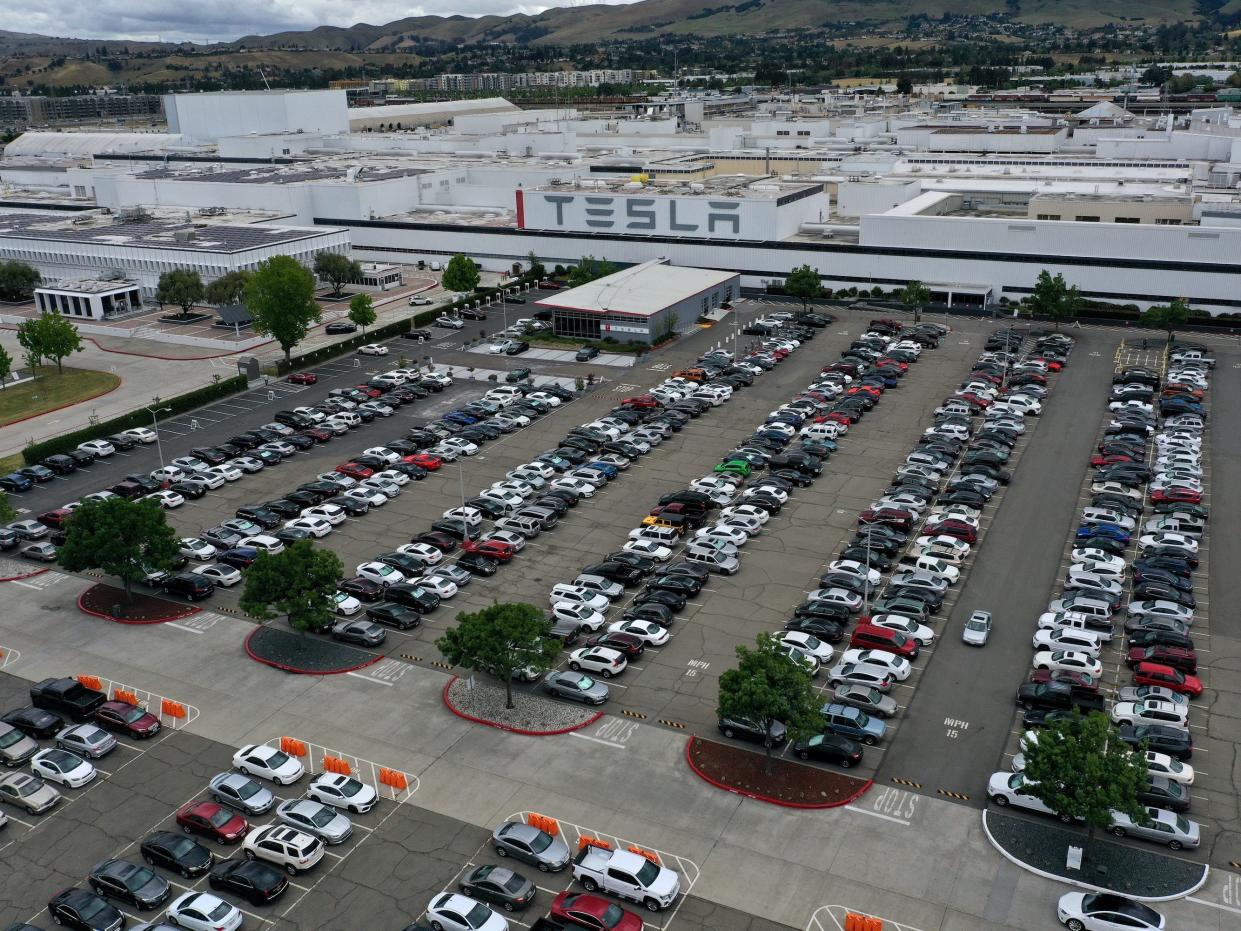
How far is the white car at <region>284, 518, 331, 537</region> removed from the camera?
49.8 meters

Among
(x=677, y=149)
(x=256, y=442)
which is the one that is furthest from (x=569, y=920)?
(x=677, y=149)

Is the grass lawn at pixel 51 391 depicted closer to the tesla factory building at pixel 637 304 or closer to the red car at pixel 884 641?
the tesla factory building at pixel 637 304

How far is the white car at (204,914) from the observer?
26281mm

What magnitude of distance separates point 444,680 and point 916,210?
71.7m

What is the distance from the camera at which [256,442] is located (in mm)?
61625

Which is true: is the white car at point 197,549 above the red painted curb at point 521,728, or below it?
above

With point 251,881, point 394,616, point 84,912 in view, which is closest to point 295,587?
point 394,616

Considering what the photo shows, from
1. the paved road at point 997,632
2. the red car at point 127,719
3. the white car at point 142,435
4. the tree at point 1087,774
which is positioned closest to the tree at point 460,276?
the white car at point 142,435

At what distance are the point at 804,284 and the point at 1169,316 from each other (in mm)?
27136

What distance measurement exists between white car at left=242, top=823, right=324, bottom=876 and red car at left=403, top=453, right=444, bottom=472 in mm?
30149

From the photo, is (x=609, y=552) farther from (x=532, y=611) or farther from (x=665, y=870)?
(x=665, y=870)

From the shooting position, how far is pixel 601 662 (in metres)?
37.6

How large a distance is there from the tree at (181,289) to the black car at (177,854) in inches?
2699

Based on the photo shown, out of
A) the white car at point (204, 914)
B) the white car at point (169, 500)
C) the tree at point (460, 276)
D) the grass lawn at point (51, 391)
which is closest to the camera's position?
the white car at point (204, 914)
